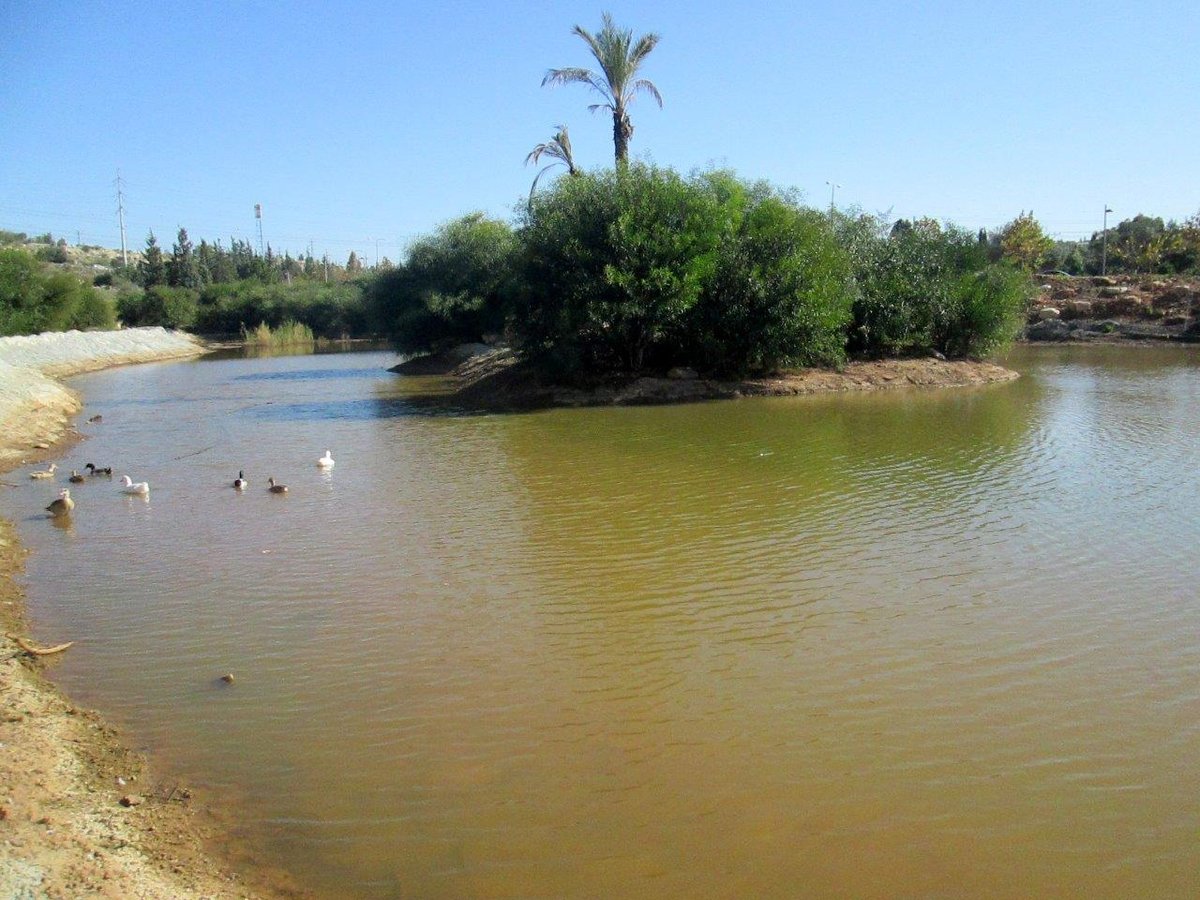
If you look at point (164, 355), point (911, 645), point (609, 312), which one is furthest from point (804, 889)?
point (164, 355)

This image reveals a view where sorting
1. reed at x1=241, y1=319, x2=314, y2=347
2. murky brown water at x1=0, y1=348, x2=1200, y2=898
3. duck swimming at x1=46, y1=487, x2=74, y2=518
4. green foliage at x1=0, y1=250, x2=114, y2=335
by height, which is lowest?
murky brown water at x1=0, y1=348, x2=1200, y2=898

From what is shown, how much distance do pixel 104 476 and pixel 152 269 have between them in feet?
295

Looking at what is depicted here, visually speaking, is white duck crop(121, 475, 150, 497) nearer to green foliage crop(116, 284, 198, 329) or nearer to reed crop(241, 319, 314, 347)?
reed crop(241, 319, 314, 347)

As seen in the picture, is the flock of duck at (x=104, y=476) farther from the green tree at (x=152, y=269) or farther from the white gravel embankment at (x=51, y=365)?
the green tree at (x=152, y=269)

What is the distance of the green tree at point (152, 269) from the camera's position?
96500mm

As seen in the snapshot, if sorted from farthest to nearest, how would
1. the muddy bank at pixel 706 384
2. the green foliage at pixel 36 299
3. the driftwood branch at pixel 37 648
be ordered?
the green foliage at pixel 36 299, the muddy bank at pixel 706 384, the driftwood branch at pixel 37 648

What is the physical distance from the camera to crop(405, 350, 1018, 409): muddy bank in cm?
2759

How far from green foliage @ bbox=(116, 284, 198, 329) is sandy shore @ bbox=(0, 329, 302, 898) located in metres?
79.8

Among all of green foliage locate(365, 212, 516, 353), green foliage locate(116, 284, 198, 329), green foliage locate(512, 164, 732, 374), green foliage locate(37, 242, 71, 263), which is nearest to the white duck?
green foliage locate(512, 164, 732, 374)

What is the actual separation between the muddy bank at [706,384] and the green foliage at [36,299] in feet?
117

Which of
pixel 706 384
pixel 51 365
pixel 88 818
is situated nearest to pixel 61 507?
pixel 88 818

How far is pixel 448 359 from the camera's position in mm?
43281

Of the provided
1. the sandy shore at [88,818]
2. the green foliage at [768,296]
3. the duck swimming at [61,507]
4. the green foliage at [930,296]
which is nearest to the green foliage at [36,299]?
the green foliage at [768,296]

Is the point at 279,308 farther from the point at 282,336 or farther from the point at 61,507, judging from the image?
the point at 61,507
